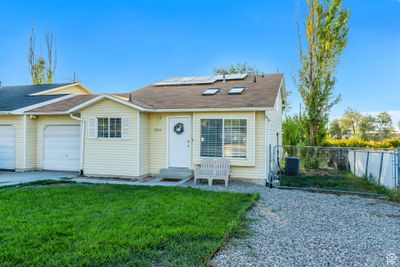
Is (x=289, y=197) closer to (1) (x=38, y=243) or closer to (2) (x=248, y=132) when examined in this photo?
(2) (x=248, y=132)

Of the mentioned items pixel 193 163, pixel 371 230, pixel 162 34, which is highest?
pixel 162 34

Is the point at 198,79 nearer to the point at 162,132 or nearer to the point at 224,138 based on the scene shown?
the point at 162,132

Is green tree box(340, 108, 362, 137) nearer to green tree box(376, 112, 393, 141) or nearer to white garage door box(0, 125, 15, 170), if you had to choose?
green tree box(376, 112, 393, 141)

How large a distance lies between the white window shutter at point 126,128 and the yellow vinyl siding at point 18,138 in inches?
191

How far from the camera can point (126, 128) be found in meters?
9.86

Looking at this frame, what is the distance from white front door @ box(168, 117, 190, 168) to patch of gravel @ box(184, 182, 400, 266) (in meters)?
3.75

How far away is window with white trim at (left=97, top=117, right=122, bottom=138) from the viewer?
32.7 ft

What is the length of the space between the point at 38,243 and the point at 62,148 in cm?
872

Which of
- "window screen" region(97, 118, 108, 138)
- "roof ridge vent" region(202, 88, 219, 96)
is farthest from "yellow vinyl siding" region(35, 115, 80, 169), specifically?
"roof ridge vent" region(202, 88, 219, 96)

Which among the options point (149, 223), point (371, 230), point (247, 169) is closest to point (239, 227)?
point (149, 223)

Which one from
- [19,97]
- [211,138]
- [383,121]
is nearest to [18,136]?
[19,97]

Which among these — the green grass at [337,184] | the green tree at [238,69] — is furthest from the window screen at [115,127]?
the green tree at [238,69]

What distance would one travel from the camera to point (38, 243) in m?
3.78

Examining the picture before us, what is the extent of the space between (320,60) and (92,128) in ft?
39.9
